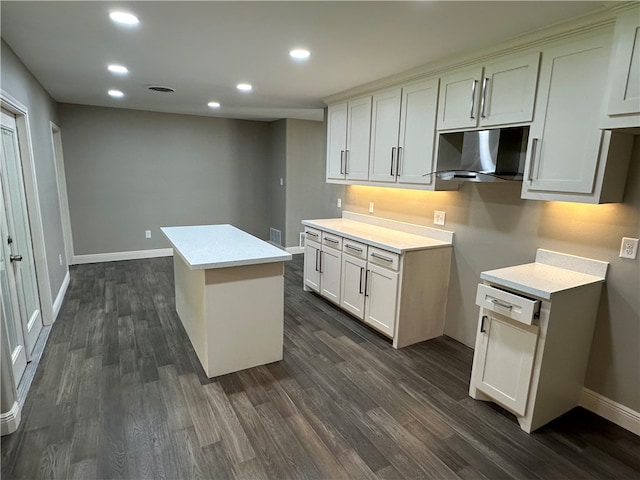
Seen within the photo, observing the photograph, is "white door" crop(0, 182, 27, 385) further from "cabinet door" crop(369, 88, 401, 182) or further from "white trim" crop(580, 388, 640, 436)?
"white trim" crop(580, 388, 640, 436)

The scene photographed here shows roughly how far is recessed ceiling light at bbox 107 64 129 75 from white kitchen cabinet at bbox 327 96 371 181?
2181 millimetres

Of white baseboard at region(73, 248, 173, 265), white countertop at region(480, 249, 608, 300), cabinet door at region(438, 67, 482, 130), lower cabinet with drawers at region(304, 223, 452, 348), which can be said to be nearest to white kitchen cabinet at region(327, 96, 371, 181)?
lower cabinet with drawers at region(304, 223, 452, 348)

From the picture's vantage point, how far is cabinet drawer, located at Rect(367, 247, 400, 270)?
3.05 meters

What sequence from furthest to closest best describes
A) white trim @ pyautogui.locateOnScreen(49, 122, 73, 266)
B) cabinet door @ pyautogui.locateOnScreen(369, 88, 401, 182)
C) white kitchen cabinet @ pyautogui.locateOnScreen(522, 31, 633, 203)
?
white trim @ pyautogui.locateOnScreen(49, 122, 73, 266) < cabinet door @ pyautogui.locateOnScreen(369, 88, 401, 182) < white kitchen cabinet @ pyautogui.locateOnScreen(522, 31, 633, 203)

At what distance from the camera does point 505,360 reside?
2.25m

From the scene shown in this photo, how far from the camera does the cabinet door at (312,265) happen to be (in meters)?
4.20

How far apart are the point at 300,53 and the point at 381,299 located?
7.06ft

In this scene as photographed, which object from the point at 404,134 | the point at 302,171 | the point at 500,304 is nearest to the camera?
the point at 500,304

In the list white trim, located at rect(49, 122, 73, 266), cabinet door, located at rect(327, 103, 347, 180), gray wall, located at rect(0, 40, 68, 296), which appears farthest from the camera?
white trim, located at rect(49, 122, 73, 266)

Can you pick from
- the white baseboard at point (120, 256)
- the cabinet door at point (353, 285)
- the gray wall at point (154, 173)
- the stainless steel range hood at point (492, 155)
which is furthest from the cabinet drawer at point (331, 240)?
the white baseboard at point (120, 256)

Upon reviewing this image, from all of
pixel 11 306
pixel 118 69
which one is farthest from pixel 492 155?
pixel 11 306

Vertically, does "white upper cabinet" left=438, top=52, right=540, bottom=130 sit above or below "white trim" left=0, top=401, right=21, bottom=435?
above

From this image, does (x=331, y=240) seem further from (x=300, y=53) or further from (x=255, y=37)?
(x=255, y=37)

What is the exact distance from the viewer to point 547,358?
2.10m
